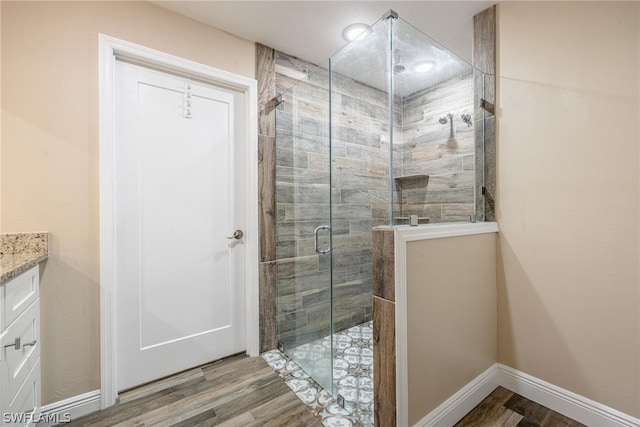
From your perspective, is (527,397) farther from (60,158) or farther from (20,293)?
(60,158)

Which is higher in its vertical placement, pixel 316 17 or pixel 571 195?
pixel 316 17

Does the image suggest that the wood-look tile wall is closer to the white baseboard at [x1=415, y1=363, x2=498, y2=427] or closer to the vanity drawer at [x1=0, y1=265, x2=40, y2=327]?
the white baseboard at [x1=415, y1=363, x2=498, y2=427]

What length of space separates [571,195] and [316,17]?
187 centimetres

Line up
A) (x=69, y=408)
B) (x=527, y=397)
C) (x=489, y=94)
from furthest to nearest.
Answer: (x=489, y=94) → (x=527, y=397) → (x=69, y=408)

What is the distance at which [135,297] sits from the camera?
A: 1.75 metres

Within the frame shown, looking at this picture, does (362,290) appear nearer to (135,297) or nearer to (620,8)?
(135,297)

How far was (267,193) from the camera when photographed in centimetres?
216

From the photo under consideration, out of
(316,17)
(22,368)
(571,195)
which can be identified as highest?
(316,17)

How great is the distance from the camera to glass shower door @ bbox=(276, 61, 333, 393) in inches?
73.5

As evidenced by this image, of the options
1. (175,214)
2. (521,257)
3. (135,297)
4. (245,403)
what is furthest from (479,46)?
(135,297)

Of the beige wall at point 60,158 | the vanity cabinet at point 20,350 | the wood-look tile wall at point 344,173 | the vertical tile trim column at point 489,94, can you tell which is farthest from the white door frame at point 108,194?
the vertical tile trim column at point 489,94

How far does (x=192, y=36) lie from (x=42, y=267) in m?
1.67

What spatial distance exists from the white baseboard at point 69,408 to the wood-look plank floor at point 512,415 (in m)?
1.98

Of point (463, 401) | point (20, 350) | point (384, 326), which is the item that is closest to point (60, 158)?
point (20, 350)
